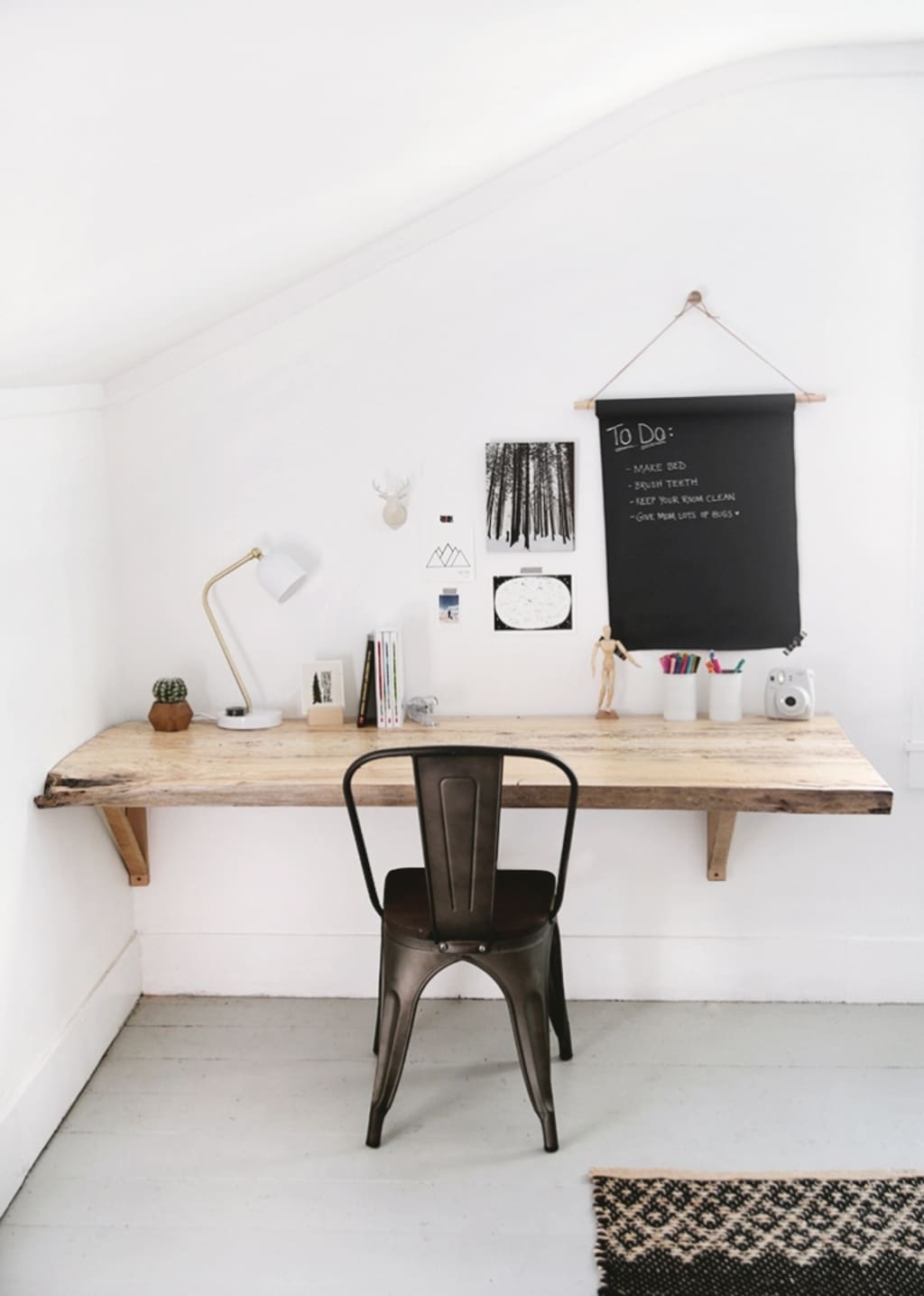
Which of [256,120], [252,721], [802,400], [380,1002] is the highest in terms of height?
[256,120]

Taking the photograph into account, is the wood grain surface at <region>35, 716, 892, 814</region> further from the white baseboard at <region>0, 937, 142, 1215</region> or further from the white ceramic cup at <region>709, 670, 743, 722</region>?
the white baseboard at <region>0, 937, 142, 1215</region>

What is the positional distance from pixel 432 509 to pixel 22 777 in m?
1.26

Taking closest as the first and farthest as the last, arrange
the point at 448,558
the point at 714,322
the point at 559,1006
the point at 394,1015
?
the point at 394,1015
the point at 559,1006
the point at 714,322
the point at 448,558

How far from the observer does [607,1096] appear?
2.69m

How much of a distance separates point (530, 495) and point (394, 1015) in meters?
1.40

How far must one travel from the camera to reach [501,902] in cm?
257

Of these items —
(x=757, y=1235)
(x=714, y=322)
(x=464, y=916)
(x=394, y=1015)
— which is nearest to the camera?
(x=757, y=1235)

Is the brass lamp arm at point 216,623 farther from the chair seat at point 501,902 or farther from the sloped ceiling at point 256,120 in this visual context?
the chair seat at point 501,902

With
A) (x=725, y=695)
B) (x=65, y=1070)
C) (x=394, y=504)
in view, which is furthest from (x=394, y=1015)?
(x=394, y=504)

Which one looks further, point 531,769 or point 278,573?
point 278,573

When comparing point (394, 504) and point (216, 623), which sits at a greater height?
point (394, 504)

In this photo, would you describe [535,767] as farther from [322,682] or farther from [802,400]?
[802,400]

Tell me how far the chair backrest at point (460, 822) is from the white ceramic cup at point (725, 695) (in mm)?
763

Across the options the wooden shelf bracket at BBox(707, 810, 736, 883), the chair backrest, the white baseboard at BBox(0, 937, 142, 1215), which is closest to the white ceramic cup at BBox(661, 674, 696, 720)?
the wooden shelf bracket at BBox(707, 810, 736, 883)
